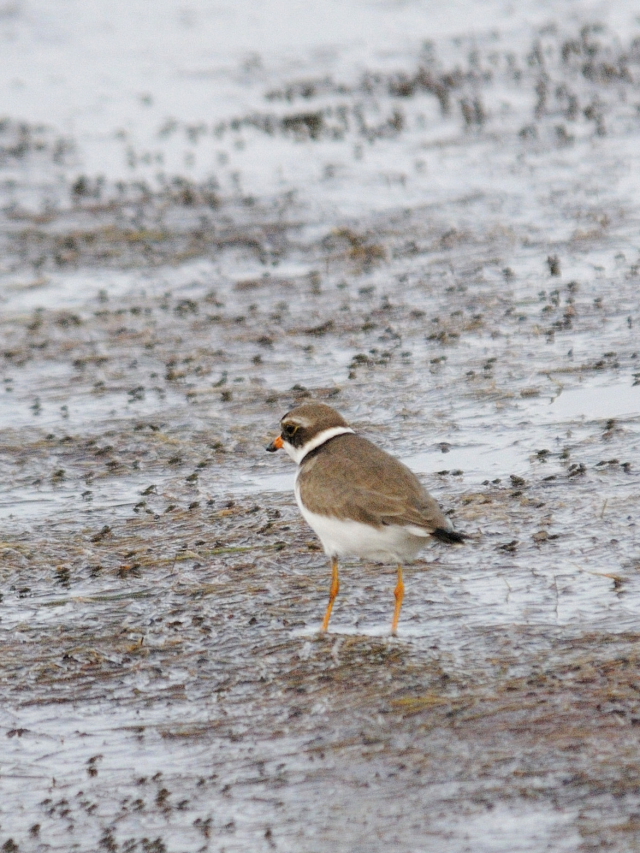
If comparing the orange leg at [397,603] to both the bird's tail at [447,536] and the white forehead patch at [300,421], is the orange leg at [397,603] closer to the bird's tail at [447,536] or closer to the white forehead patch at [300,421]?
the bird's tail at [447,536]

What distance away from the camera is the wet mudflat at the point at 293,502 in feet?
19.1

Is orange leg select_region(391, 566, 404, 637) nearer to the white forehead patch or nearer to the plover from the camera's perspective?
the plover

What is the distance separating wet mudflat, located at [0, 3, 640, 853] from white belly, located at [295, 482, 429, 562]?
357 millimetres

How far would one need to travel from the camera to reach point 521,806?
17.9 ft

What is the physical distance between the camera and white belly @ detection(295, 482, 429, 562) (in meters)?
7.35

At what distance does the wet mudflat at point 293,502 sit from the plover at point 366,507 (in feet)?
1.27

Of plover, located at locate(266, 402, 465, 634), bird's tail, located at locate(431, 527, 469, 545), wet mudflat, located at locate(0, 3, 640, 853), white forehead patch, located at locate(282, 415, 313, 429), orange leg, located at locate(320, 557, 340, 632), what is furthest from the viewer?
white forehead patch, located at locate(282, 415, 313, 429)

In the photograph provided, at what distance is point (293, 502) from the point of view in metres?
9.45

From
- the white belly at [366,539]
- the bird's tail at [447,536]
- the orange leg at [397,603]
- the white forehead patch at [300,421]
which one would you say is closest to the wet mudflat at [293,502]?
the orange leg at [397,603]

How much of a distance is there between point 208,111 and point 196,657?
18461 mm

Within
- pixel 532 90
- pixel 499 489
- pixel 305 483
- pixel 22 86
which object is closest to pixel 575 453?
pixel 499 489

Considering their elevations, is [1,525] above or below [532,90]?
below

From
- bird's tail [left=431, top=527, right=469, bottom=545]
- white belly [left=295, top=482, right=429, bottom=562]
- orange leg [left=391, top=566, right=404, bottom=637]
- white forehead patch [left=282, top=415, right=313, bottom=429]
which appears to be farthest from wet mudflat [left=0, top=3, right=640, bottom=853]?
white forehead patch [left=282, top=415, right=313, bottom=429]

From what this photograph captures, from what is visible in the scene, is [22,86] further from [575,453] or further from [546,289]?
[575,453]
